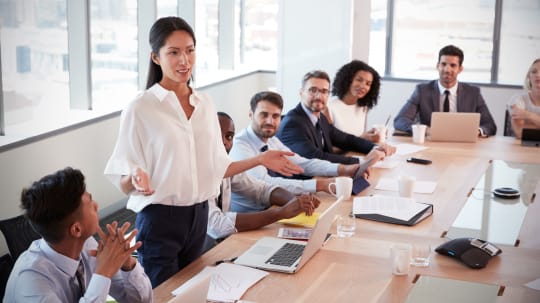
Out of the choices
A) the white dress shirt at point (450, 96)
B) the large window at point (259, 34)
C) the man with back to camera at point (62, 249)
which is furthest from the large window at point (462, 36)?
the man with back to camera at point (62, 249)

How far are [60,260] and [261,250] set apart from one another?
3.17ft

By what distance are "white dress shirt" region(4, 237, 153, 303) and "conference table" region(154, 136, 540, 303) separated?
166mm

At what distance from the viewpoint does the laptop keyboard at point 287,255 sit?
2.93 meters

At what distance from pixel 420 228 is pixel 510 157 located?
1905 millimetres

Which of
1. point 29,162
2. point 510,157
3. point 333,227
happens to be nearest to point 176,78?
point 333,227

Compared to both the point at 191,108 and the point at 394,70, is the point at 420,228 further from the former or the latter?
the point at 394,70

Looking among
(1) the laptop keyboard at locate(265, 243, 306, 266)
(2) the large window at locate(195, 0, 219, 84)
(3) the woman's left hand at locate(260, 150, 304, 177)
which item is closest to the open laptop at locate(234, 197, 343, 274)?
(1) the laptop keyboard at locate(265, 243, 306, 266)

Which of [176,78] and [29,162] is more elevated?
[176,78]

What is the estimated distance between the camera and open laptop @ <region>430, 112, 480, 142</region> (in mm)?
5531

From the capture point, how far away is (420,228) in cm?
347

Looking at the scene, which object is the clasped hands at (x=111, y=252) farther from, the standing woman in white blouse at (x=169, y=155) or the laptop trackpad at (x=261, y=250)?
the laptop trackpad at (x=261, y=250)

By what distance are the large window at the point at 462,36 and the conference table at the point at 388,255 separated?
15.3 feet

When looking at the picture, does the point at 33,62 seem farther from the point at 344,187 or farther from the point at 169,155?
the point at 169,155

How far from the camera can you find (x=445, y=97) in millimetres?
6074
